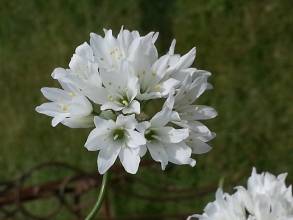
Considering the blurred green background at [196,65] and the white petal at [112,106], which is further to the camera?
the blurred green background at [196,65]

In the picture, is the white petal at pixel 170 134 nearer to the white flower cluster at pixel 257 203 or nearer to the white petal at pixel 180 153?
the white petal at pixel 180 153

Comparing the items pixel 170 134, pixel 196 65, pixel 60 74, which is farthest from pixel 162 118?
pixel 196 65

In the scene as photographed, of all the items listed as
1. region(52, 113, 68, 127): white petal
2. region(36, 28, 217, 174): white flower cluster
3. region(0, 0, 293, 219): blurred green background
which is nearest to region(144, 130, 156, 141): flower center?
region(36, 28, 217, 174): white flower cluster

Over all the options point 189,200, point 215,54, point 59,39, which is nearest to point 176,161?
point 189,200

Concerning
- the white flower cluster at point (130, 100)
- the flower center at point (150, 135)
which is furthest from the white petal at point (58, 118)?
the flower center at point (150, 135)

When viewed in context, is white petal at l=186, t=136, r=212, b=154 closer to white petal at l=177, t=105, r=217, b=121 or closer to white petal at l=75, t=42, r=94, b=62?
white petal at l=177, t=105, r=217, b=121

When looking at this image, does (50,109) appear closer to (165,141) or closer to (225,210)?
(165,141)
